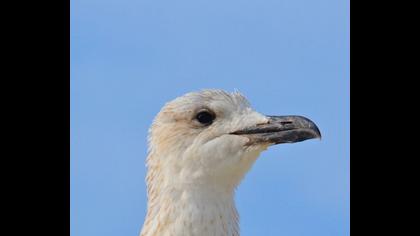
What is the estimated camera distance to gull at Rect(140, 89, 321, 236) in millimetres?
11258

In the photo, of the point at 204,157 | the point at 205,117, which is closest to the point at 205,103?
the point at 205,117

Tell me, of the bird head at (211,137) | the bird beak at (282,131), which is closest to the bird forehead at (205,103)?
the bird head at (211,137)

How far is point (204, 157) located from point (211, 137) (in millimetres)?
238

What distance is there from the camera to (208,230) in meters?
11.2

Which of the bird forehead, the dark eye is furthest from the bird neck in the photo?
the bird forehead

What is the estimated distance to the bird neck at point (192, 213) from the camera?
36.7 ft

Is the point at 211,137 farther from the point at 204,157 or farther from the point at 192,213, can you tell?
the point at 192,213

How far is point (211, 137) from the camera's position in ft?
37.8

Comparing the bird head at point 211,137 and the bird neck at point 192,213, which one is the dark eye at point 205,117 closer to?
the bird head at point 211,137

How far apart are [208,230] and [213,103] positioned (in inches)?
49.5

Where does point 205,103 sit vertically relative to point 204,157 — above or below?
above

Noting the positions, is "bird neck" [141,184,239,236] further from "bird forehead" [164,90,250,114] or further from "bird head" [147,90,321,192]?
"bird forehead" [164,90,250,114]
